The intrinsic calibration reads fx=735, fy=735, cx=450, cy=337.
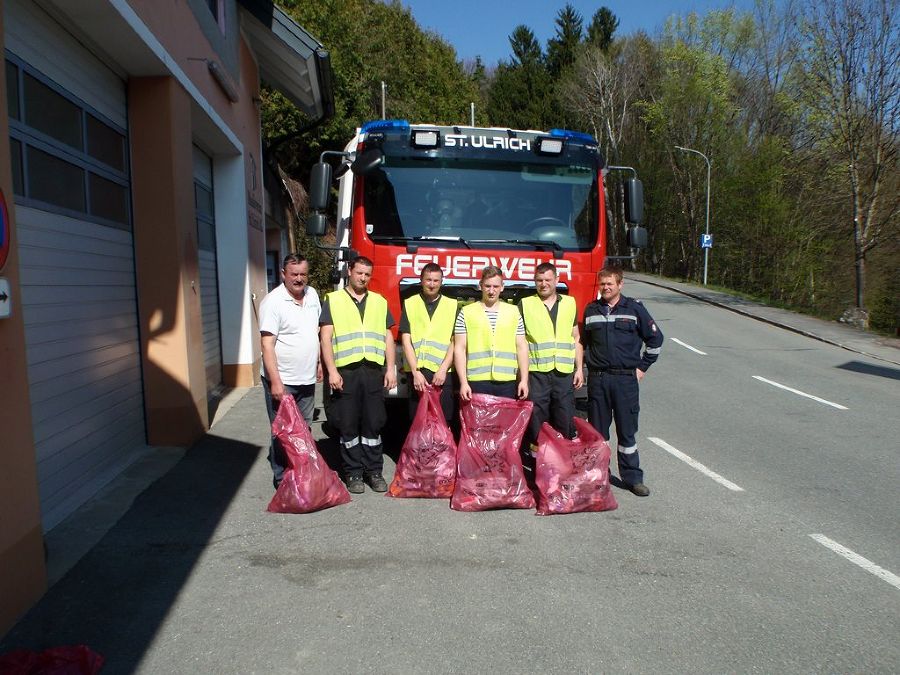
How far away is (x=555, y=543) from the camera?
4.60 meters

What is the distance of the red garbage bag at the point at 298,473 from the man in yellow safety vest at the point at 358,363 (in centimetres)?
44

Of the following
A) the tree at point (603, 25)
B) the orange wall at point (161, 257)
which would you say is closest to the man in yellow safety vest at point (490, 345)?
the orange wall at point (161, 257)

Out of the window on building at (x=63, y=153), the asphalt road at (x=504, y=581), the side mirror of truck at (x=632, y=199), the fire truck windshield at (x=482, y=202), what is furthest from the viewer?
the side mirror of truck at (x=632, y=199)

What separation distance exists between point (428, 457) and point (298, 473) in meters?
0.95

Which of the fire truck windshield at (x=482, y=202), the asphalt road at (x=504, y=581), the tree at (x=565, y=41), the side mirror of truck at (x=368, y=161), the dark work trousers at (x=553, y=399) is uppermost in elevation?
the tree at (x=565, y=41)

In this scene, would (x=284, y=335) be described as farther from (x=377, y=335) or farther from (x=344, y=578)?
(x=344, y=578)

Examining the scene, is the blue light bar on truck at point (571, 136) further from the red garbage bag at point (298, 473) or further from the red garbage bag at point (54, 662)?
the red garbage bag at point (54, 662)

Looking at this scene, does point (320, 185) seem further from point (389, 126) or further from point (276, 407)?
point (276, 407)

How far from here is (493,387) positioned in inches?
221

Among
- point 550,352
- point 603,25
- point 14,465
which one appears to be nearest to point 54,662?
point 14,465

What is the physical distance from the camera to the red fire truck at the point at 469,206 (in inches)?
254

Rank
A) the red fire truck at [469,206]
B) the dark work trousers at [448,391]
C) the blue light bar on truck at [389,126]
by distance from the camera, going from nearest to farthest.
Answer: the dark work trousers at [448,391], the red fire truck at [469,206], the blue light bar on truck at [389,126]

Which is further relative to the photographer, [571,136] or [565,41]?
[565,41]

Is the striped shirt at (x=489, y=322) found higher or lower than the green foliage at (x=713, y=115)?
lower
